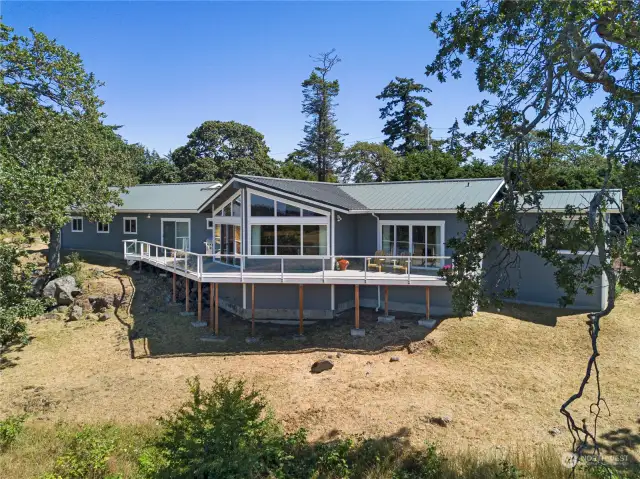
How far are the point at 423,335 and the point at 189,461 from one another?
30.3 feet

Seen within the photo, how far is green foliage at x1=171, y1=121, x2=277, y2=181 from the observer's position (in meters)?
44.3

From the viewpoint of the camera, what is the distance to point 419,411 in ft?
35.3

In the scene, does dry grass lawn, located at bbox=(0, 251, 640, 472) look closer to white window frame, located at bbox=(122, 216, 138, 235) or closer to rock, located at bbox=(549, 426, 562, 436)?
rock, located at bbox=(549, 426, 562, 436)

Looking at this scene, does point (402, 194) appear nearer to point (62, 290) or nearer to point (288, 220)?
point (288, 220)

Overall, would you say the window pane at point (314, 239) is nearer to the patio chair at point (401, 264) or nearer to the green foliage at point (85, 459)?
the patio chair at point (401, 264)

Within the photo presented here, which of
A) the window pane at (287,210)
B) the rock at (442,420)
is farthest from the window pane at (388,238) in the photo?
the rock at (442,420)

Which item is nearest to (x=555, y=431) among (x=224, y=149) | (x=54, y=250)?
(x=54, y=250)

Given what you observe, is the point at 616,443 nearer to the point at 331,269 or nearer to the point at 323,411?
the point at 323,411

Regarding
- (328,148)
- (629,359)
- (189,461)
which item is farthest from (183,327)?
(328,148)

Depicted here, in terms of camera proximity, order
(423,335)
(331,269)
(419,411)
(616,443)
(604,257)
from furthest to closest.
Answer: (331,269), (423,335), (419,411), (616,443), (604,257)

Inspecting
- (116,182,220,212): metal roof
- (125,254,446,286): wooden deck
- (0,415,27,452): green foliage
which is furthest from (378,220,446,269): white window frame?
(0,415,27,452): green foliage

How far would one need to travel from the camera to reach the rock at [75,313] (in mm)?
18047

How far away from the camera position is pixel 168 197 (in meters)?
25.2

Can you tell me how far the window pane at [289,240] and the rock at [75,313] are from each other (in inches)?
355
